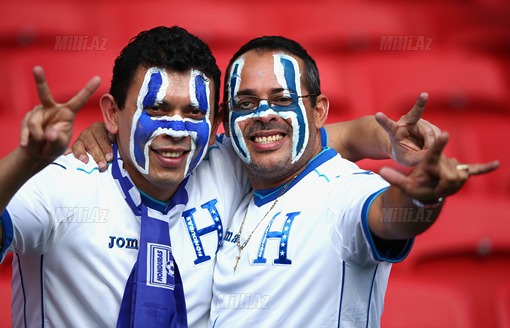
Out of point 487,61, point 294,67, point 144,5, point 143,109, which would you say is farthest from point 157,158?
point 487,61

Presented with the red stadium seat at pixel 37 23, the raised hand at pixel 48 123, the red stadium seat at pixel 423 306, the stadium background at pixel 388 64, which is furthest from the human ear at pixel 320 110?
the red stadium seat at pixel 37 23

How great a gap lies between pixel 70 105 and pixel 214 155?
2.73ft

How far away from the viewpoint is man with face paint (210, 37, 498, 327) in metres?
1.99

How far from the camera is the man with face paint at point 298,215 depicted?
199 cm

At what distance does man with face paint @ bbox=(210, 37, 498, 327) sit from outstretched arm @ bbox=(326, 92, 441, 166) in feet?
0.40

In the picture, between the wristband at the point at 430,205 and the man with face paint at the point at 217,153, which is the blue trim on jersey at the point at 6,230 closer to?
the man with face paint at the point at 217,153

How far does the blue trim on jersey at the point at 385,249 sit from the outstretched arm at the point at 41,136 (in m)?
0.72

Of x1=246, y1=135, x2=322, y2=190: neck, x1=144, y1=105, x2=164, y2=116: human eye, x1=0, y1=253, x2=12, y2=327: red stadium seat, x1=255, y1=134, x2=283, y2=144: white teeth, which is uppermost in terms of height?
x1=144, y1=105, x2=164, y2=116: human eye

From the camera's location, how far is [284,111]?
2.39 metres

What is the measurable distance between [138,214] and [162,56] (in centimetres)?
46

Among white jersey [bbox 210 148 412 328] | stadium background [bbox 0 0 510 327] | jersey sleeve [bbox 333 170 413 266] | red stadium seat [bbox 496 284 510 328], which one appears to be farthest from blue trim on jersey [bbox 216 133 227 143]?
red stadium seat [bbox 496 284 510 328]

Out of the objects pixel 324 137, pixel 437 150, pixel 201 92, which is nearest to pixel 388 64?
pixel 324 137

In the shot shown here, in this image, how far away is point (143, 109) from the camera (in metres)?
2.30

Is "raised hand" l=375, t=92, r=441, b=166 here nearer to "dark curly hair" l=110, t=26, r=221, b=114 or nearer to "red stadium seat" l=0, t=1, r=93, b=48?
"dark curly hair" l=110, t=26, r=221, b=114
